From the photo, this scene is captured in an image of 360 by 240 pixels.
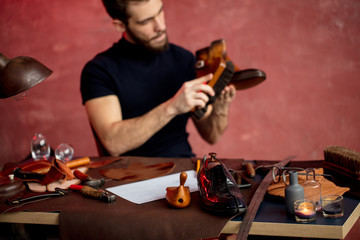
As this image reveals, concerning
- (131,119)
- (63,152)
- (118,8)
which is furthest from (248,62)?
(63,152)

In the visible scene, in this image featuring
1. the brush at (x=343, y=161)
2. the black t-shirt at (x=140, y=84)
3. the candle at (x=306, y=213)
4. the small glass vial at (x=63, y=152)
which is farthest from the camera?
the black t-shirt at (x=140, y=84)

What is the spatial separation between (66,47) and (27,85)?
2479mm

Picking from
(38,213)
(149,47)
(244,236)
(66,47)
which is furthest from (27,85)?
(66,47)

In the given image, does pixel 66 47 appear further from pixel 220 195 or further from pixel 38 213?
pixel 220 195

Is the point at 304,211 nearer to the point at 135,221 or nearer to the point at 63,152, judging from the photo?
the point at 135,221

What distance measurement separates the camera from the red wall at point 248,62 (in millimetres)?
3283

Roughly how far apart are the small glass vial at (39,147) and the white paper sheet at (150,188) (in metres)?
0.67

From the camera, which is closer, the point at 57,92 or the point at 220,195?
the point at 220,195

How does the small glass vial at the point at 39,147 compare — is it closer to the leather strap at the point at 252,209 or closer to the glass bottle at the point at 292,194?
the leather strap at the point at 252,209

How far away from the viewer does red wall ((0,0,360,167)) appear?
328 centimetres

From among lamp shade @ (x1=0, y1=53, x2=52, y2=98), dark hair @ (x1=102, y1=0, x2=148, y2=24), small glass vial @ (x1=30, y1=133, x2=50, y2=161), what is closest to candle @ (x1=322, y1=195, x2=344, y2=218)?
lamp shade @ (x1=0, y1=53, x2=52, y2=98)

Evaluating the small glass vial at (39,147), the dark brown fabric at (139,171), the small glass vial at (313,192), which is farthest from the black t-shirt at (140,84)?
the small glass vial at (313,192)

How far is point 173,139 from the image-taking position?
240 cm

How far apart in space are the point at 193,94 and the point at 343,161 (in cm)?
81
